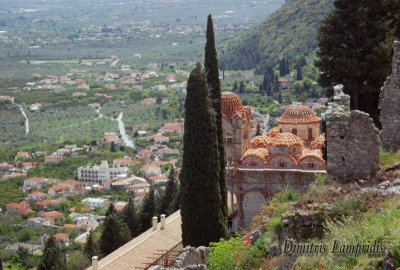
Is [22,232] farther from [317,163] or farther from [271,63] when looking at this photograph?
[271,63]

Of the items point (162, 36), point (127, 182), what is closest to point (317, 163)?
point (127, 182)

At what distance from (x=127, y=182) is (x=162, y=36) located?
101307 mm

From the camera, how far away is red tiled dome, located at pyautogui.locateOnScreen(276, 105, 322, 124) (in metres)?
18.8

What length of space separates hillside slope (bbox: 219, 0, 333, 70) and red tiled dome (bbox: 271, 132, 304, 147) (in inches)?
2156

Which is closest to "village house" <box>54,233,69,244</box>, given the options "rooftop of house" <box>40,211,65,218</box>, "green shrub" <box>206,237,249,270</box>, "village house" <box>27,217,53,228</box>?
"village house" <box>27,217,53,228</box>

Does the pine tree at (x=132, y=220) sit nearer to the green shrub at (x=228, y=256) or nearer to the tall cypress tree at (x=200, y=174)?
the tall cypress tree at (x=200, y=174)

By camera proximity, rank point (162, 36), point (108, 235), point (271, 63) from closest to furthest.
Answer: point (108, 235) < point (271, 63) < point (162, 36)

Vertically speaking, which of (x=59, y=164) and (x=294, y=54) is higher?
(x=294, y=54)

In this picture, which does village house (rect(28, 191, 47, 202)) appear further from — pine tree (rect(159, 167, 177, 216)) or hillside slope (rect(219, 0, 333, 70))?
hillside slope (rect(219, 0, 333, 70))

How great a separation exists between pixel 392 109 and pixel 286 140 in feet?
24.4

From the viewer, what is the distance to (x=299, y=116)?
1888cm

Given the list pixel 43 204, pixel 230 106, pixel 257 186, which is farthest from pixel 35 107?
pixel 257 186

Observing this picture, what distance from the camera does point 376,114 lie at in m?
14.3

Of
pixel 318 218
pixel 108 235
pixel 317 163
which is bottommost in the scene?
pixel 108 235
